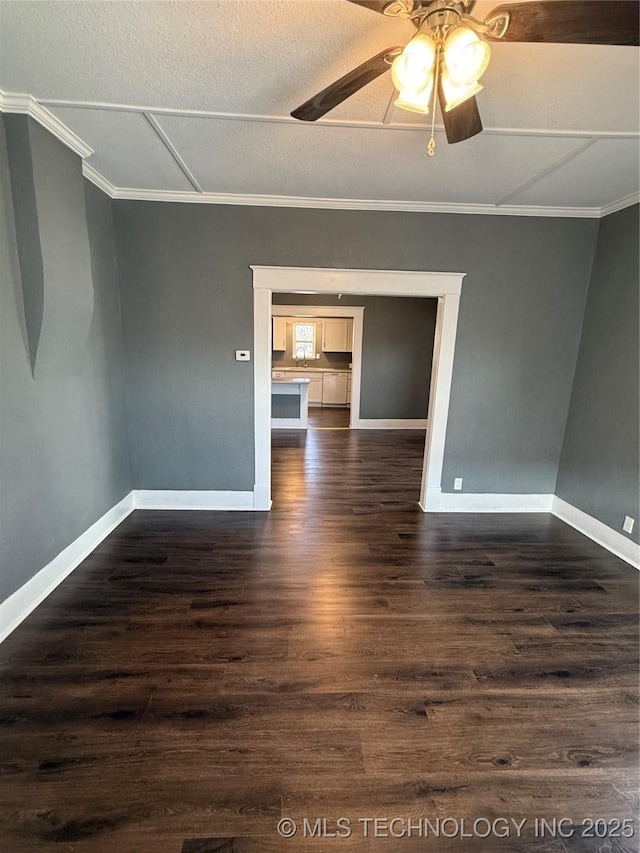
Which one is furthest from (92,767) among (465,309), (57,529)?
(465,309)

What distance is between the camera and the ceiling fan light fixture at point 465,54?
1.09 meters

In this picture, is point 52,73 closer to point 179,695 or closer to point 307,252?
point 307,252

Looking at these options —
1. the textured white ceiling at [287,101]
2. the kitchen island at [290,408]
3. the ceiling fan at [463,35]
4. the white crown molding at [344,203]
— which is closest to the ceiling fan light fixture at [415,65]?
the ceiling fan at [463,35]

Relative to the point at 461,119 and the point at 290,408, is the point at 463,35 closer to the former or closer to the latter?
the point at 461,119

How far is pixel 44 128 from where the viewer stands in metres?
1.91

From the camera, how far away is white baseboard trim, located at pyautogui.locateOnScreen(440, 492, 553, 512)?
11.3ft

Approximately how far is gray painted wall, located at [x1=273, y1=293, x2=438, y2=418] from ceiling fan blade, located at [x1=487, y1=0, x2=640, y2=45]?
5476 mm

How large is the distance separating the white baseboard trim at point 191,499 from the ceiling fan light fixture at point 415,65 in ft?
9.57

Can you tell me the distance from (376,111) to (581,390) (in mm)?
2719

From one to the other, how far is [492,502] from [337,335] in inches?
239

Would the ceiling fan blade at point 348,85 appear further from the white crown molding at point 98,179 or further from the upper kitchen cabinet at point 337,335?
the upper kitchen cabinet at point 337,335

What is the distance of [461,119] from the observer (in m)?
1.44

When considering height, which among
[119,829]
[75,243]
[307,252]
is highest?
[307,252]

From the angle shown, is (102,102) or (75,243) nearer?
(102,102)
